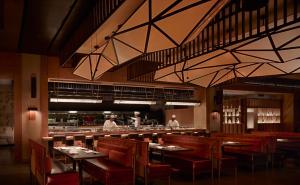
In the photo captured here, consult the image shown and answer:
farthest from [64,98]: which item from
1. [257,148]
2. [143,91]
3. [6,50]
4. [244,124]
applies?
[244,124]

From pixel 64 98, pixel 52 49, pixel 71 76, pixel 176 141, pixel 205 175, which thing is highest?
pixel 52 49

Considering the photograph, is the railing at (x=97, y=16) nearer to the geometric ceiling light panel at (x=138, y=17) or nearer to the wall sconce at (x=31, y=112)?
the geometric ceiling light panel at (x=138, y=17)

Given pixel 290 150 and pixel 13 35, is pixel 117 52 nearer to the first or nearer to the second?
pixel 13 35

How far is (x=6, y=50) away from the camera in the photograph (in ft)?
33.0

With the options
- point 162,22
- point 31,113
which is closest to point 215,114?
point 31,113

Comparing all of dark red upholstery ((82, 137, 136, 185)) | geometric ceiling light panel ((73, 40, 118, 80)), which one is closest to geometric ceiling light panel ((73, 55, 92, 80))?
geometric ceiling light panel ((73, 40, 118, 80))

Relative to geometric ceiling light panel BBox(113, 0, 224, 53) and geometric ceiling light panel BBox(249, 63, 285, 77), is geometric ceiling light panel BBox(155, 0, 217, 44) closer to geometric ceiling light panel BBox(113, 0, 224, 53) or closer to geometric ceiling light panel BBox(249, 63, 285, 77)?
geometric ceiling light panel BBox(113, 0, 224, 53)

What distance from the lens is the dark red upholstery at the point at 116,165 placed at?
5.79 meters

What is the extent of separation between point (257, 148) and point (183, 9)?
21.2 ft

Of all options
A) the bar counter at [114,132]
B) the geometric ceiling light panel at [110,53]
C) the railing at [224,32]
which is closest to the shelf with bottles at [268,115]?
the bar counter at [114,132]

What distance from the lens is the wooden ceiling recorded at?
19.1ft

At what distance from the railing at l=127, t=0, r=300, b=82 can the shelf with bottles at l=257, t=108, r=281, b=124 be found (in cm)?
972

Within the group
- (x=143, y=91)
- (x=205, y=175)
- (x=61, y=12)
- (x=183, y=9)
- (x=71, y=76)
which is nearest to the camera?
(x=183, y=9)

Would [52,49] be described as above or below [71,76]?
above
